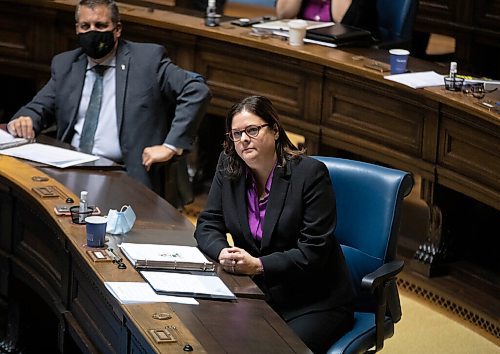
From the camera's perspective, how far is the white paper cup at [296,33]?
5.50 metres

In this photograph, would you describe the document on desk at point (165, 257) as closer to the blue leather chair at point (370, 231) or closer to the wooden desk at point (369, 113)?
the blue leather chair at point (370, 231)

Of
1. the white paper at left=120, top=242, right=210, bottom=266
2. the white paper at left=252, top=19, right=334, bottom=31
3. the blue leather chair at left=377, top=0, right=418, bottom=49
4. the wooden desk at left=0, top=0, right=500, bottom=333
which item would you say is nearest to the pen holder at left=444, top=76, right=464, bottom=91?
the wooden desk at left=0, top=0, right=500, bottom=333

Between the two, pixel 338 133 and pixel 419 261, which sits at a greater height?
pixel 338 133

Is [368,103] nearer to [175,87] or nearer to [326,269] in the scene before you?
[175,87]

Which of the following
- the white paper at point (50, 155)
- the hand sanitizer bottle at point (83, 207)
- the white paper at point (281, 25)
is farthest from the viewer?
the white paper at point (281, 25)

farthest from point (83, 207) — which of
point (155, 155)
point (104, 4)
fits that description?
point (104, 4)

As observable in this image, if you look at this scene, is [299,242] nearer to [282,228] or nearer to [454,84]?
[282,228]

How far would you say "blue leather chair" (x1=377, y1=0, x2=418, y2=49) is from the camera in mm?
6094

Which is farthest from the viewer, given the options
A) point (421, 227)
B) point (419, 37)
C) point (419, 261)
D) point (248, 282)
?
point (419, 37)

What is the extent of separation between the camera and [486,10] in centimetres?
657

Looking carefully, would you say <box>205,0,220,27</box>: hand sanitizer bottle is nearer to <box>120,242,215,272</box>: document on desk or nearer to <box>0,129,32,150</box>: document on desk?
<box>0,129,32,150</box>: document on desk

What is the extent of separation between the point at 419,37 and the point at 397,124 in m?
2.30

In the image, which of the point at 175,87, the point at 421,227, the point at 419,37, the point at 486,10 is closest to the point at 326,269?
the point at 175,87

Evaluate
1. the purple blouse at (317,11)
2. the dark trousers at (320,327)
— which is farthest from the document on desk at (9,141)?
the purple blouse at (317,11)
